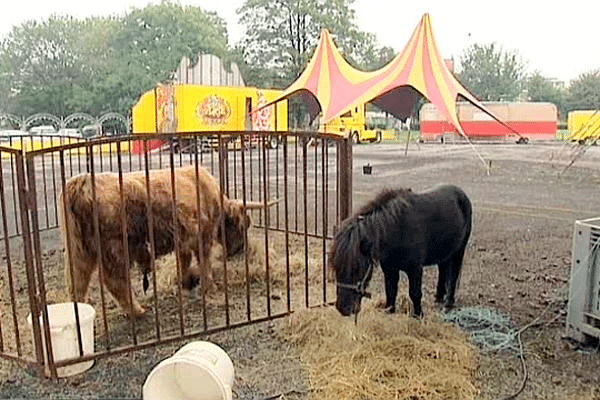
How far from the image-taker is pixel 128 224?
151 inches

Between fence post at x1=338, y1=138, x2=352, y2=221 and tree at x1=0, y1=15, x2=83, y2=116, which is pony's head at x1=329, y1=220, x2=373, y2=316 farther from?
tree at x1=0, y1=15, x2=83, y2=116

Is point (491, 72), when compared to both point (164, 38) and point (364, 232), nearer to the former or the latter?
point (164, 38)

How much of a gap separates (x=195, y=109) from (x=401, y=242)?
18.5 m

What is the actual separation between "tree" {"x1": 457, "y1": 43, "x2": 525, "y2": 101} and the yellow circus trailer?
107 ft

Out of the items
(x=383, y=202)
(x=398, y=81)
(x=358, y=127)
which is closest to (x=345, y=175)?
(x=383, y=202)

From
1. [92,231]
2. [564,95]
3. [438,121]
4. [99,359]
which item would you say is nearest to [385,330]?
[99,359]

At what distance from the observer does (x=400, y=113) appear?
11711 mm

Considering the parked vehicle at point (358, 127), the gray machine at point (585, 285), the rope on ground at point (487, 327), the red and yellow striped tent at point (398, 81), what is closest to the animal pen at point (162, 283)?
the rope on ground at point (487, 327)

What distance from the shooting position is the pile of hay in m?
2.99

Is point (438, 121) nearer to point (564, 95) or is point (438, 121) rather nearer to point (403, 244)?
point (564, 95)

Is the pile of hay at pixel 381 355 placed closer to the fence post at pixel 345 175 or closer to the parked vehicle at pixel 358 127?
the fence post at pixel 345 175

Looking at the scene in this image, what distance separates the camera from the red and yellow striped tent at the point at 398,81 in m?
8.50

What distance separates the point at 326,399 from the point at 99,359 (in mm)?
1415

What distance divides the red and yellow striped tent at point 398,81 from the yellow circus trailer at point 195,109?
9.74 m
